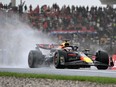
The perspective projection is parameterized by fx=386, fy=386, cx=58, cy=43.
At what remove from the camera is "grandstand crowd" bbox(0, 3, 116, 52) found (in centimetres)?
2412

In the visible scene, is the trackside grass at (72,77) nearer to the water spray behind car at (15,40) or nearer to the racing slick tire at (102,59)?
the racing slick tire at (102,59)

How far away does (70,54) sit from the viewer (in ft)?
42.7

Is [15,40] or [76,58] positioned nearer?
[76,58]

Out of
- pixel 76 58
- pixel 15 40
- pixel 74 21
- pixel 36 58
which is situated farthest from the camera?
pixel 74 21

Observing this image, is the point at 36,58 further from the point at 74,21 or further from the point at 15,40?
the point at 74,21

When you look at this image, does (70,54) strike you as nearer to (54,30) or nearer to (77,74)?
(77,74)

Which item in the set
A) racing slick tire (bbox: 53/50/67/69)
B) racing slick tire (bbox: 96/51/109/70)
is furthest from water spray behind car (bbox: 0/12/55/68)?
racing slick tire (bbox: 96/51/109/70)

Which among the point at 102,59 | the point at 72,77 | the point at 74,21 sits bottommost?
the point at 72,77

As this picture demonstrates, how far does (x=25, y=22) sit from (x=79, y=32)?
163 inches

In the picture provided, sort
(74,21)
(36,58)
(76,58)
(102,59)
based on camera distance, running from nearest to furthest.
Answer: (76,58)
(102,59)
(36,58)
(74,21)

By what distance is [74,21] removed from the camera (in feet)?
88.9

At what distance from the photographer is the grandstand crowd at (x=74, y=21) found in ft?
79.2

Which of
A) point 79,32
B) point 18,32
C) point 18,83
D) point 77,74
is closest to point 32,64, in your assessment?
point 77,74

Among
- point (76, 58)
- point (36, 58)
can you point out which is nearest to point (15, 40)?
point (36, 58)
